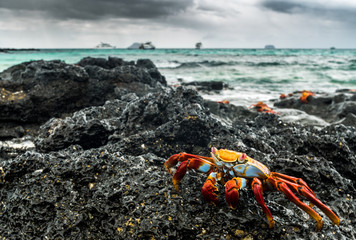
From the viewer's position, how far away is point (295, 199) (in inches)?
78.0

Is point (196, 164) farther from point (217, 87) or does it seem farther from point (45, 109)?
point (217, 87)

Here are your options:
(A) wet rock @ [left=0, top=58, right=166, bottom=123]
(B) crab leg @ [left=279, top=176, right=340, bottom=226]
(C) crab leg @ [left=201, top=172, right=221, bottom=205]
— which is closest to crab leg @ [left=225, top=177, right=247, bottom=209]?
(C) crab leg @ [left=201, top=172, right=221, bottom=205]

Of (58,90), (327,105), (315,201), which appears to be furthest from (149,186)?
(327,105)

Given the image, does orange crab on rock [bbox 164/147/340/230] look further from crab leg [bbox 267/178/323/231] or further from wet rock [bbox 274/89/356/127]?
wet rock [bbox 274/89/356/127]

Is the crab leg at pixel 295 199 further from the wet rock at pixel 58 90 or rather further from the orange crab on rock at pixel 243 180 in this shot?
the wet rock at pixel 58 90

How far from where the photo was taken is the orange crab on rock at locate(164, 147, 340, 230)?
77.7 inches

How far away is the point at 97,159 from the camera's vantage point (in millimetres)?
2697

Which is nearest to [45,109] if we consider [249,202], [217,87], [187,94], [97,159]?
[187,94]

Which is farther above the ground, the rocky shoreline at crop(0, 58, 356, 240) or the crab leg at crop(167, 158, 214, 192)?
the crab leg at crop(167, 158, 214, 192)

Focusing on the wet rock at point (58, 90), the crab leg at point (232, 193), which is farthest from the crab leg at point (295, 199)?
the wet rock at point (58, 90)

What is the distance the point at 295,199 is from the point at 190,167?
34.4 inches

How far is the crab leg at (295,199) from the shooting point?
6.43 feet

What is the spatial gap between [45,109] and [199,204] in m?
5.54

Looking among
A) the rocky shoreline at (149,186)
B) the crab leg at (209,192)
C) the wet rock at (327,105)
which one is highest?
the crab leg at (209,192)
